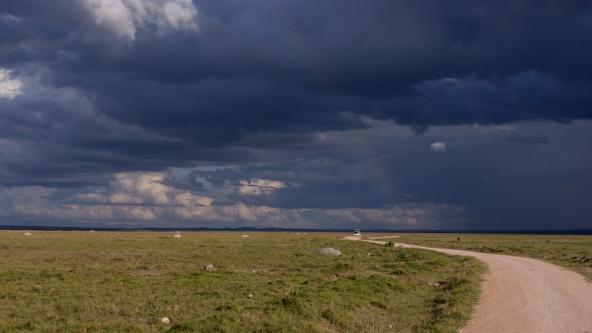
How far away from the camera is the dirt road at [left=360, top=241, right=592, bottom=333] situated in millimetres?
18469

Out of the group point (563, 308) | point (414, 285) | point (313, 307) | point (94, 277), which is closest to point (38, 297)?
point (94, 277)

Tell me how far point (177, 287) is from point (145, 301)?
458 cm

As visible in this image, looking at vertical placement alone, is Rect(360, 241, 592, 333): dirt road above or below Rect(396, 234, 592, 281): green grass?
below

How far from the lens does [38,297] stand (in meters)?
25.2

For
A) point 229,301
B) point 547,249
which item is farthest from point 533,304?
point 547,249

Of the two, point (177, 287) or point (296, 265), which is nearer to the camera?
point (177, 287)

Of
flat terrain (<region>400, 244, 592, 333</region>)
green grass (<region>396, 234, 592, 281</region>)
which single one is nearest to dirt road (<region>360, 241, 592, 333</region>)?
flat terrain (<region>400, 244, 592, 333</region>)

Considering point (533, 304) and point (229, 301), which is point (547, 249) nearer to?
point (533, 304)

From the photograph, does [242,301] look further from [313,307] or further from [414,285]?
[414,285]

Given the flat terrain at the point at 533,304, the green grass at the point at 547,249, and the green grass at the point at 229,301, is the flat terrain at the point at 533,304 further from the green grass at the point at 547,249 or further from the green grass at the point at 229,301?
the green grass at the point at 547,249

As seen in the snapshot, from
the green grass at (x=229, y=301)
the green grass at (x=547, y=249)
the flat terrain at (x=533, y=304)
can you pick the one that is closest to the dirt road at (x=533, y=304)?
the flat terrain at (x=533, y=304)

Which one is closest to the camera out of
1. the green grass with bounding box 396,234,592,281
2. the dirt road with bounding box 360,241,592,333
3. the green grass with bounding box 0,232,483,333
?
the dirt road with bounding box 360,241,592,333

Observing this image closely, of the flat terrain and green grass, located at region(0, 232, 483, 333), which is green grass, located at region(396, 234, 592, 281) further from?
green grass, located at region(0, 232, 483, 333)

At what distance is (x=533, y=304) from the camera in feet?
75.6
